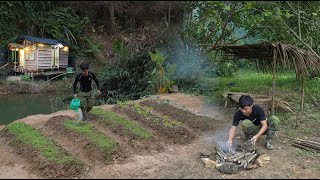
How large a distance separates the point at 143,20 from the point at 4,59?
1029 centimetres

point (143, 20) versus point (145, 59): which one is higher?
point (143, 20)

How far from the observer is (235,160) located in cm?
553

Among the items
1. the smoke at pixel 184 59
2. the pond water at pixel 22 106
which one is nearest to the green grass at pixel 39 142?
the pond water at pixel 22 106

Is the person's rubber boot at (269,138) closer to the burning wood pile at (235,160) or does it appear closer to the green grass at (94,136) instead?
the burning wood pile at (235,160)

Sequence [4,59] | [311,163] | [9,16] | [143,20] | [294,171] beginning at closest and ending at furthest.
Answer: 1. [294,171]
2. [311,163]
3. [4,59]
4. [9,16]
5. [143,20]

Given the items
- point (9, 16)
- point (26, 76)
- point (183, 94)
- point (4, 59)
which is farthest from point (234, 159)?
point (9, 16)

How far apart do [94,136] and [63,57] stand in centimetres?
1307

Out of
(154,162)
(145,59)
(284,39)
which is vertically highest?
(284,39)

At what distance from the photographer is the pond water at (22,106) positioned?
12688 millimetres

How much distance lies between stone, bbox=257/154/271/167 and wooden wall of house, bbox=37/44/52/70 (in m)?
14.0

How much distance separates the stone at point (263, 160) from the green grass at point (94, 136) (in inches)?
96.9

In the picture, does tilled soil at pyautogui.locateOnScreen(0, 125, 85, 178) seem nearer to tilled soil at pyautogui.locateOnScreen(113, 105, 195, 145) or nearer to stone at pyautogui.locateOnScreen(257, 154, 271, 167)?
tilled soil at pyautogui.locateOnScreen(113, 105, 195, 145)

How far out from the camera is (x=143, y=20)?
24.9m

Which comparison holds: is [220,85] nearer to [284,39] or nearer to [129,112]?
[284,39]
